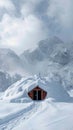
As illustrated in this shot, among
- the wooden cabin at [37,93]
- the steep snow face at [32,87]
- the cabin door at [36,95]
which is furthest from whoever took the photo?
the cabin door at [36,95]

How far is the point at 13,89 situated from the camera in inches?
1651

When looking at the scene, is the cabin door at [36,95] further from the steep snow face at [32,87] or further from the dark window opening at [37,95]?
the steep snow face at [32,87]

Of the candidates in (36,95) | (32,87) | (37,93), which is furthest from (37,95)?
(32,87)

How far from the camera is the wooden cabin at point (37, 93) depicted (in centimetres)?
3938

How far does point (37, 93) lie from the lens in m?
39.8

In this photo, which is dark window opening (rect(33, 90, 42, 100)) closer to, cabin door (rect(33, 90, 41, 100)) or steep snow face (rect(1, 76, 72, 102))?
cabin door (rect(33, 90, 41, 100))

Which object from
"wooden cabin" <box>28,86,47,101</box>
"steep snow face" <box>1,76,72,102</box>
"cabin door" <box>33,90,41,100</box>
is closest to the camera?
"steep snow face" <box>1,76,72,102</box>

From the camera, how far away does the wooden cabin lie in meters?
39.4

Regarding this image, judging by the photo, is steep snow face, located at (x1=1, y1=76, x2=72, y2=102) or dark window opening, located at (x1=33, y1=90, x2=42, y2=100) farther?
dark window opening, located at (x1=33, y1=90, x2=42, y2=100)

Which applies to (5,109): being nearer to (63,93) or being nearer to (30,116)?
(30,116)

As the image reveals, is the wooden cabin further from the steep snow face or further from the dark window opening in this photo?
the steep snow face

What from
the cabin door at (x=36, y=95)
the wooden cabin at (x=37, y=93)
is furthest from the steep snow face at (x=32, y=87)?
the cabin door at (x=36, y=95)

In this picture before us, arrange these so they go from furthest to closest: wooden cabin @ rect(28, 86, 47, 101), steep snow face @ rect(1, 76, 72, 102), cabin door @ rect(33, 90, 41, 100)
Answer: cabin door @ rect(33, 90, 41, 100) → wooden cabin @ rect(28, 86, 47, 101) → steep snow face @ rect(1, 76, 72, 102)

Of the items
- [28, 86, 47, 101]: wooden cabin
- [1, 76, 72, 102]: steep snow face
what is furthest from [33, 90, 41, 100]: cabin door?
[1, 76, 72, 102]: steep snow face
